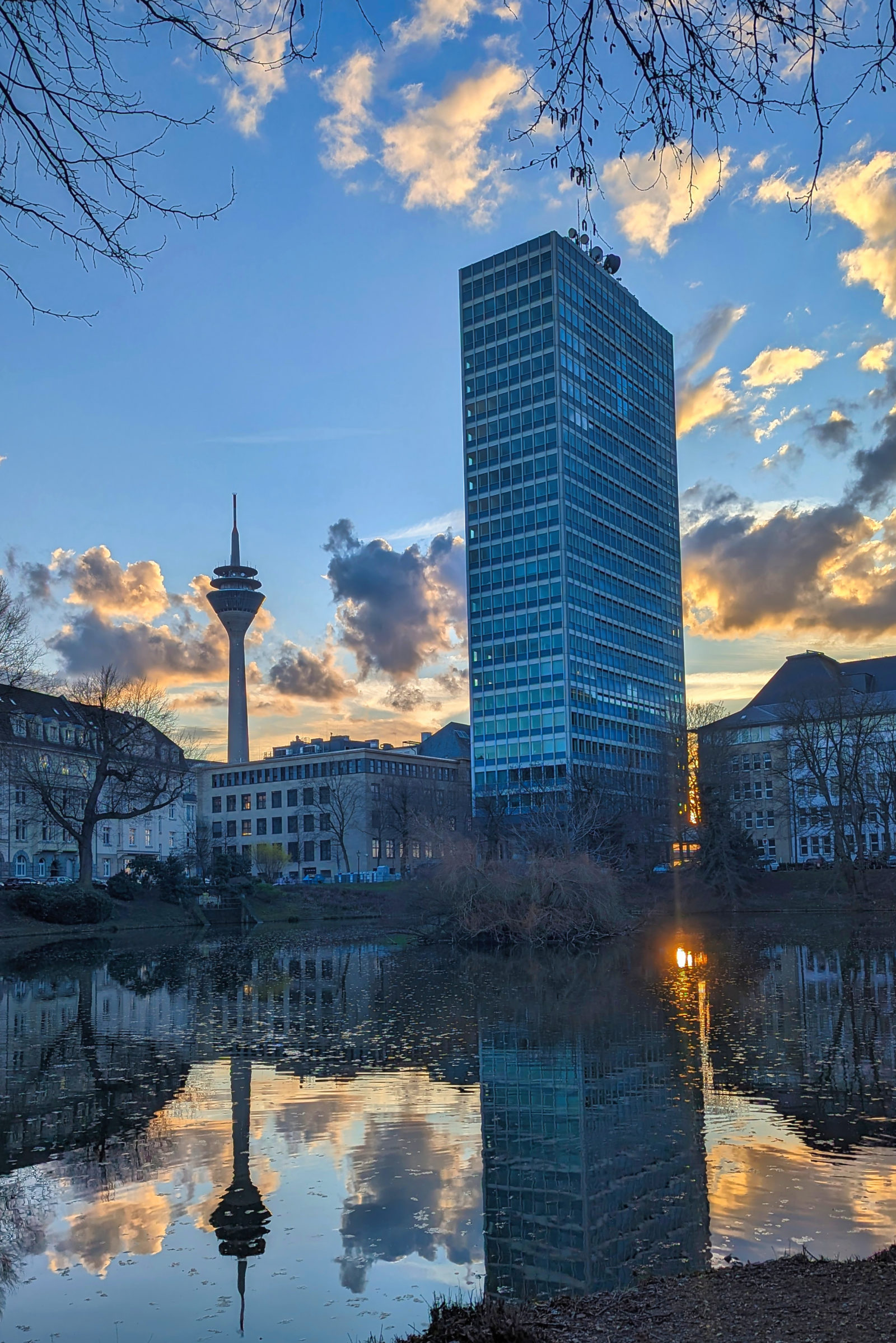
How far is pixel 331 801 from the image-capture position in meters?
130

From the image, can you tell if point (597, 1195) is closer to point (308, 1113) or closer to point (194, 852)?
point (308, 1113)

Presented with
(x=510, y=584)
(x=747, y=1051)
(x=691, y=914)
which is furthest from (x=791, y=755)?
(x=747, y=1051)

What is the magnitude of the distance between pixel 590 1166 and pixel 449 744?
502 feet

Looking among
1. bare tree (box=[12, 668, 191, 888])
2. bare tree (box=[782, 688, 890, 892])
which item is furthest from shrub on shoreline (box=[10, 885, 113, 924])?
bare tree (box=[782, 688, 890, 892])

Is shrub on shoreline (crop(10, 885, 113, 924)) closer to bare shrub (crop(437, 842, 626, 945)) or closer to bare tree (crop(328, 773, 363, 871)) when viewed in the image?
bare shrub (crop(437, 842, 626, 945))

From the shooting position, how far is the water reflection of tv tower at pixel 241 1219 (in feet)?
31.0

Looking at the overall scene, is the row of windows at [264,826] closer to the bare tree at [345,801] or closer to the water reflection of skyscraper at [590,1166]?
the bare tree at [345,801]

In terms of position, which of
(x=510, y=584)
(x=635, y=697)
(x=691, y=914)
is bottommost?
(x=691, y=914)

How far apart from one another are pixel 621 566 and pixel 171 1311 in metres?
116

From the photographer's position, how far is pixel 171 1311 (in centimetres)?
839

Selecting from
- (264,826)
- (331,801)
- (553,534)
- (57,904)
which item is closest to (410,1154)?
(57,904)

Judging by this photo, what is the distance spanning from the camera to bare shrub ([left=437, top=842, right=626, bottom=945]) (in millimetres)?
45250

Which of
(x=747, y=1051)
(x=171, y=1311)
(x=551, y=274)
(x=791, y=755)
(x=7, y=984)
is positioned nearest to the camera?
(x=171, y=1311)

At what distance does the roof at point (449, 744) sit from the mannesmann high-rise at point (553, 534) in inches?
1635
